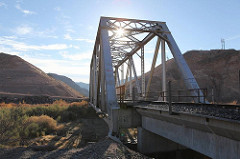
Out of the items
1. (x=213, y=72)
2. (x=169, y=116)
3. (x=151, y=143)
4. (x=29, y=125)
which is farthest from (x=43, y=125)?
(x=213, y=72)

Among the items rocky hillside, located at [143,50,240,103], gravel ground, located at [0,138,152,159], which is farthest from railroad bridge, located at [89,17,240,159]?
rocky hillside, located at [143,50,240,103]

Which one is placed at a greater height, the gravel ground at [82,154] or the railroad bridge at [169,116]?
the railroad bridge at [169,116]

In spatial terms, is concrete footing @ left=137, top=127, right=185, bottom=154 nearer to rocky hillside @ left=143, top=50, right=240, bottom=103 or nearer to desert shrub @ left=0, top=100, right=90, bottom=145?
desert shrub @ left=0, top=100, right=90, bottom=145

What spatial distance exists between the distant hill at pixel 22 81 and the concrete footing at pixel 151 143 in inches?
2151

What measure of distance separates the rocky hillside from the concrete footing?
27773 millimetres

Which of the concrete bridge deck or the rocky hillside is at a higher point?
the rocky hillside

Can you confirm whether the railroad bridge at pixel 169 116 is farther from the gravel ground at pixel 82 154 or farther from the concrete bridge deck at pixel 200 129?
the gravel ground at pixel 82 154

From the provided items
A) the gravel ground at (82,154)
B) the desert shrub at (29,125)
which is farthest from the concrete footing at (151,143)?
the desert shrub at (29,125)

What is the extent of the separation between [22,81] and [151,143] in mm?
63504

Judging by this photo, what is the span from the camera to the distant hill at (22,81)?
57.7 m

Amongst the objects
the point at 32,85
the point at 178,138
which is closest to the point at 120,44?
the point at 178,138

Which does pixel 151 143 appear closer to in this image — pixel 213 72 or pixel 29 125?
pixel 29 125

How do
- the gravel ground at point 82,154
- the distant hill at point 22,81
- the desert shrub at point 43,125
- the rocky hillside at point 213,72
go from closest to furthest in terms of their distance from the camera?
the gravel ground at point 82,154 → the desert shrub at point 43,125 → the rocky hillside at point 213,72 → the distant hill at point 22,81

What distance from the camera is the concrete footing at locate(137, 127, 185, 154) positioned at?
9047 millimetres
